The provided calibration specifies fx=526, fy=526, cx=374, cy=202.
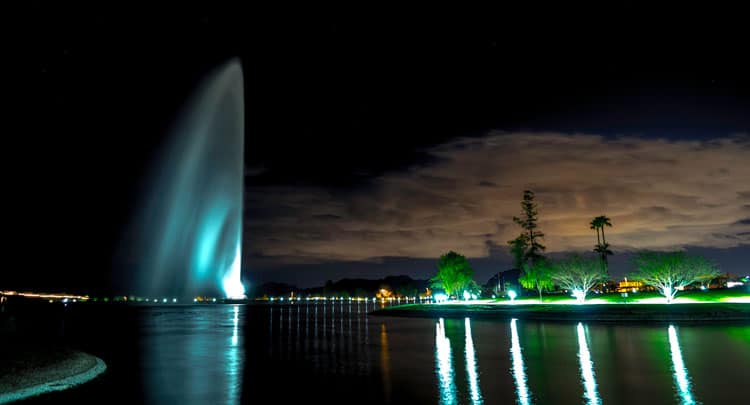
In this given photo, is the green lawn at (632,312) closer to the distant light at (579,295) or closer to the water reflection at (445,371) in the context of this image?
the distant light at (579,295)

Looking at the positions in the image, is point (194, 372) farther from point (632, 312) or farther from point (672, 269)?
point (672, 269)

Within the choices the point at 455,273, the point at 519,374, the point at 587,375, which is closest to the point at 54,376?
the point at 519,374

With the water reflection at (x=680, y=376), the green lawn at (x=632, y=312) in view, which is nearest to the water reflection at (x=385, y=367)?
the water reflection at (x=680, y=376)

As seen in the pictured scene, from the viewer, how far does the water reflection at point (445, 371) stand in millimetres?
16953

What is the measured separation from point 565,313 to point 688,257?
96.9ft

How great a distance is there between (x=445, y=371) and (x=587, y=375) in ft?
18.4

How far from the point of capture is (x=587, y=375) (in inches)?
799

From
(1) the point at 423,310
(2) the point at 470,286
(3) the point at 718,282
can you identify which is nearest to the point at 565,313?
(1) the point at 423,310

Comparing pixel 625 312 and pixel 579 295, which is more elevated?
pixel 579 295

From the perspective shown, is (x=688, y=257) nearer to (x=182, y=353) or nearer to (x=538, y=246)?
(x=538, y=246)

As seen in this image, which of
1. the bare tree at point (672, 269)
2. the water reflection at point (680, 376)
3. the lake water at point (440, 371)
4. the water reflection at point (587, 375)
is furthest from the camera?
the bare tree at point (672, 269)

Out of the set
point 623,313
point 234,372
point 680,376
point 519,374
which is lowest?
point 680,376

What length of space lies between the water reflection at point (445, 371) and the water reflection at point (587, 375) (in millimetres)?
4199

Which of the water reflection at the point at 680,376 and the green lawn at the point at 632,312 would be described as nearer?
the water reflection at the point at 680,376
